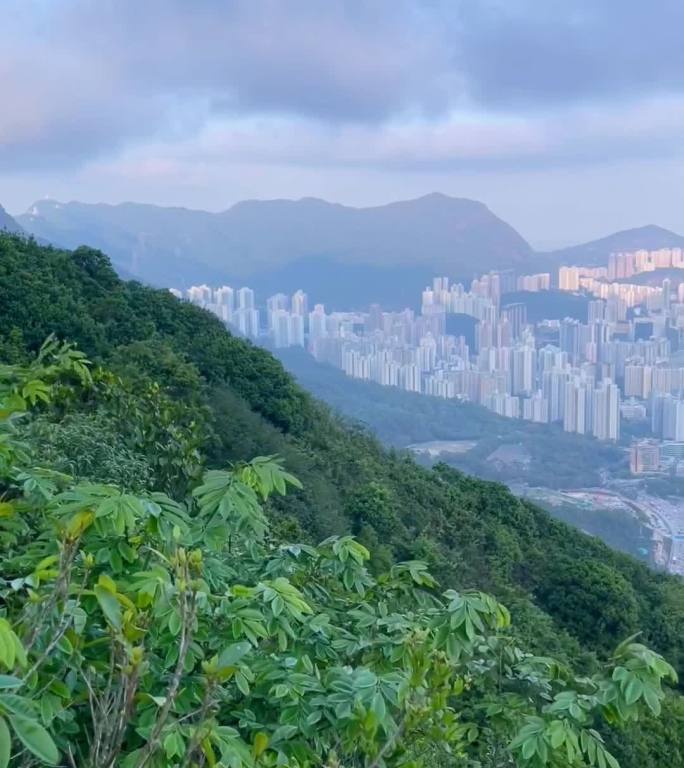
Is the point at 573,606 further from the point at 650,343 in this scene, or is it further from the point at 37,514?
the point at 650,343

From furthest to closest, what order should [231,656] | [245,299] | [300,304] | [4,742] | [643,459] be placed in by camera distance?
1. [300,304]
2. [245,299]
3. [643,459]
4. [231,656]
5. [4,742]

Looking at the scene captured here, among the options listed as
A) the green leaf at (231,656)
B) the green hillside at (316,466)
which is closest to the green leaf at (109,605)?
the green leaf at (231,656)

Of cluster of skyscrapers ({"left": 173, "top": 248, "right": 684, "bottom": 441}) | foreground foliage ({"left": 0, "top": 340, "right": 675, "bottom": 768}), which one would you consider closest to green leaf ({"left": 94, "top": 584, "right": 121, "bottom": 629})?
foreground foliage ({"left": 0, "top": 340, "right": 675, "bottom": 768})

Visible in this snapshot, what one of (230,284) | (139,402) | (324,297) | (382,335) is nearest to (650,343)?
(382,335)

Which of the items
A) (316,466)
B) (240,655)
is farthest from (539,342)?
(240,655)

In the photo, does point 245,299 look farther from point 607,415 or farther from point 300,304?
point 607,415

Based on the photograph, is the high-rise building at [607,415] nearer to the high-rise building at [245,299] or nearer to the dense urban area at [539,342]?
the dense urban area at [539,342]
